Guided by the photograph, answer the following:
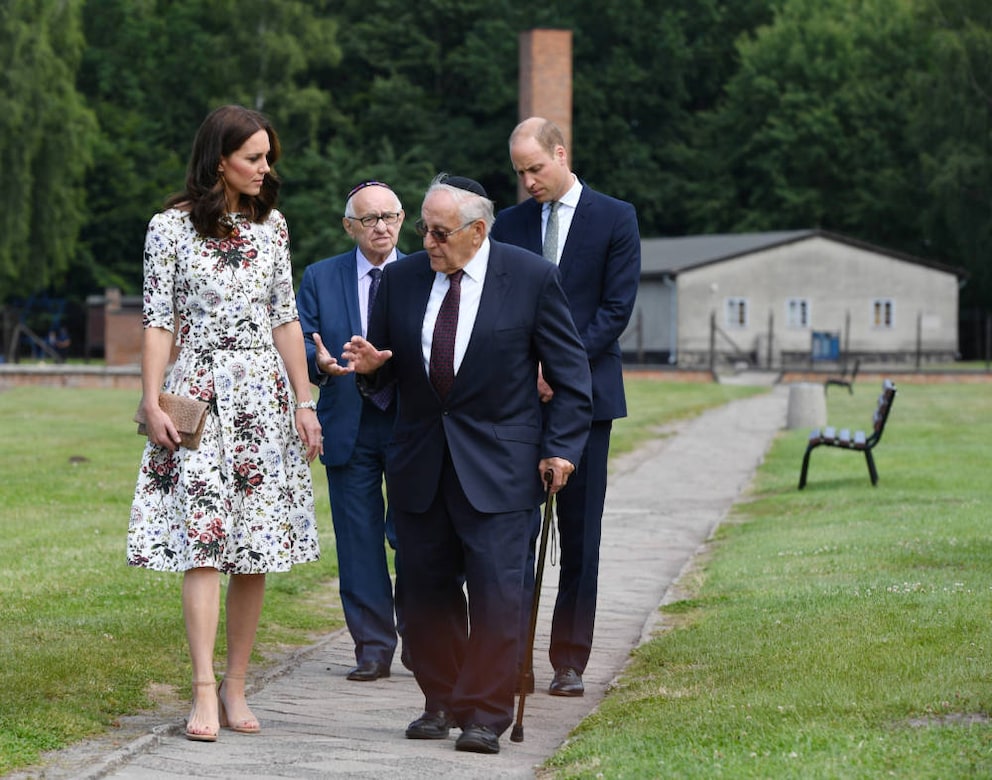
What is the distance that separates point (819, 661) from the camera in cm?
714

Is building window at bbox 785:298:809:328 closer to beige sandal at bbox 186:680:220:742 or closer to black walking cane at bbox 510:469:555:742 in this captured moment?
black walking cane at bbox 510:469:555:742

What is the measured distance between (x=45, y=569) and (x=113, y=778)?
5.12 metres

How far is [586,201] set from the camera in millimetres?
7414

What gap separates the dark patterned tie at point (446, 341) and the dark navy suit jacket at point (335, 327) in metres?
1.61

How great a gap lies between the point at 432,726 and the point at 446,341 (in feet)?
4.65

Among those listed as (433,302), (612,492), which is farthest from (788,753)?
(612,492)

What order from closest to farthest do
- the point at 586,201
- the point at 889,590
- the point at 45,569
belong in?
the point at 586,201 < the point at 889,590 < the point at 45,569

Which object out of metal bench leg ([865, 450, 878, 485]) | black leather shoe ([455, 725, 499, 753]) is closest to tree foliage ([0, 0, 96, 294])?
metal bench leg ([865, 450, 878, 485])

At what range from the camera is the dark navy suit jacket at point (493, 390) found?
6254 millimetres

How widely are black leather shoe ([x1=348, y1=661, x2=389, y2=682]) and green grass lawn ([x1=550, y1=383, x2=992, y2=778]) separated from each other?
111 centimetres

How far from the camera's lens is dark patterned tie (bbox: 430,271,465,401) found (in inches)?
247

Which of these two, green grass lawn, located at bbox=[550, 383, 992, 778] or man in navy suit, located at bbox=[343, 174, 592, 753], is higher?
man in navy suit, located at bbox=[343, 174, 592, 753]

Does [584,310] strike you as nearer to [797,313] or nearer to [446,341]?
[446,341]

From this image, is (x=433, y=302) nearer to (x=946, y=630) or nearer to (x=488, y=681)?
(x=488, y=681)
